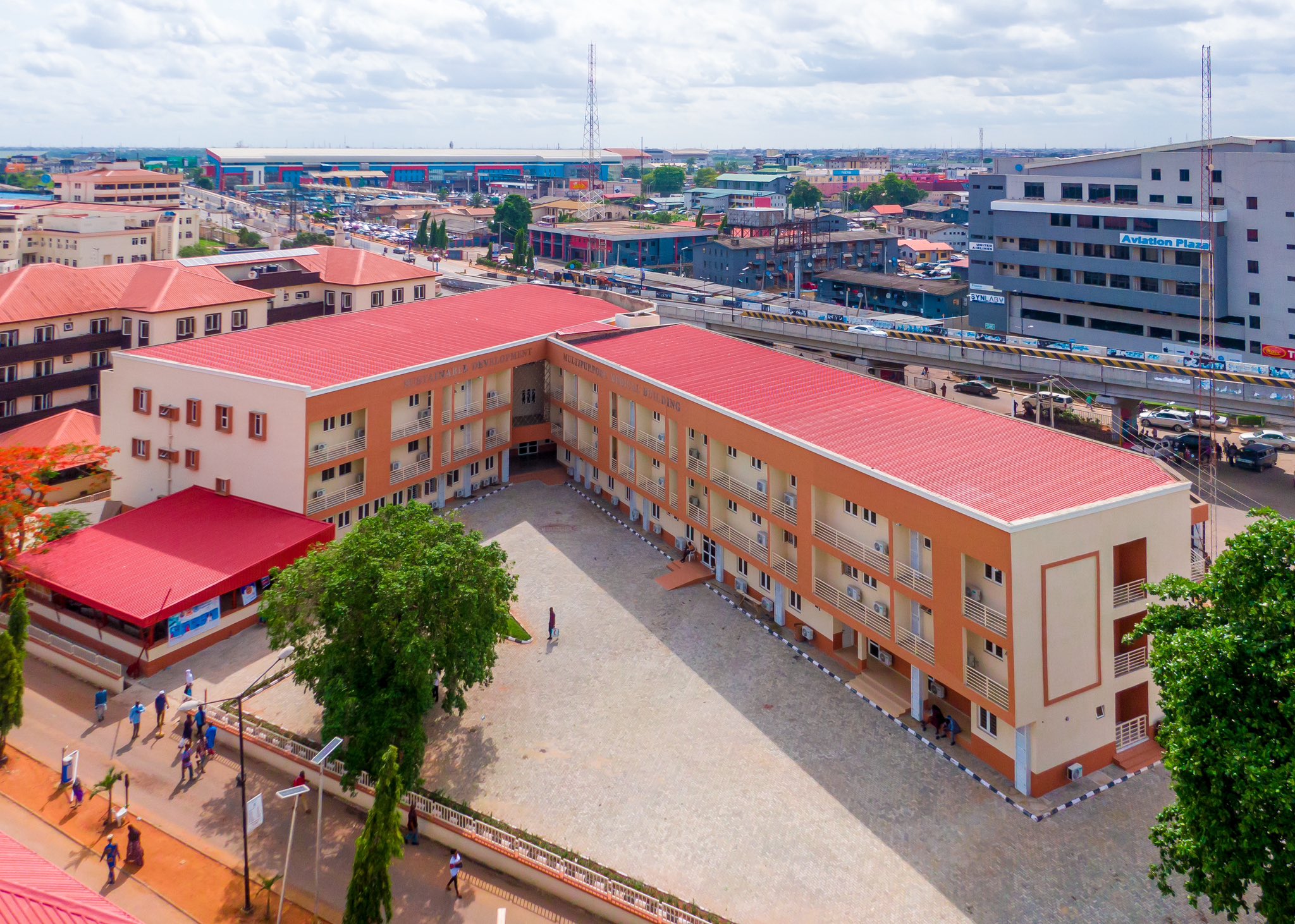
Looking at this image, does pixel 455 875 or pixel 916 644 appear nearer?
pixel 455 875

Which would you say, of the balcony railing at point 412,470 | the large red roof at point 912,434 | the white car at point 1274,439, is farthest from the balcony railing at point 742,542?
the white car at point 1274,439

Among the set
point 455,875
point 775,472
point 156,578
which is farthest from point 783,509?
point 156,578

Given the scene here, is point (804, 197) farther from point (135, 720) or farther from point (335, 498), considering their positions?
point (135, 720)

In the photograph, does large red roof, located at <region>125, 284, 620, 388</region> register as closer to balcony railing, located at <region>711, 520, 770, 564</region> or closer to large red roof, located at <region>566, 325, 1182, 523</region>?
large red roof, located at <region>566, 325, 1182, 523</region>

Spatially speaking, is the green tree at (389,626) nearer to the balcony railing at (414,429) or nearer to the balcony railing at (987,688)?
the balcony railing at (987,688)

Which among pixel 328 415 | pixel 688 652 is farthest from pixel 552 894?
pixel 328 415
